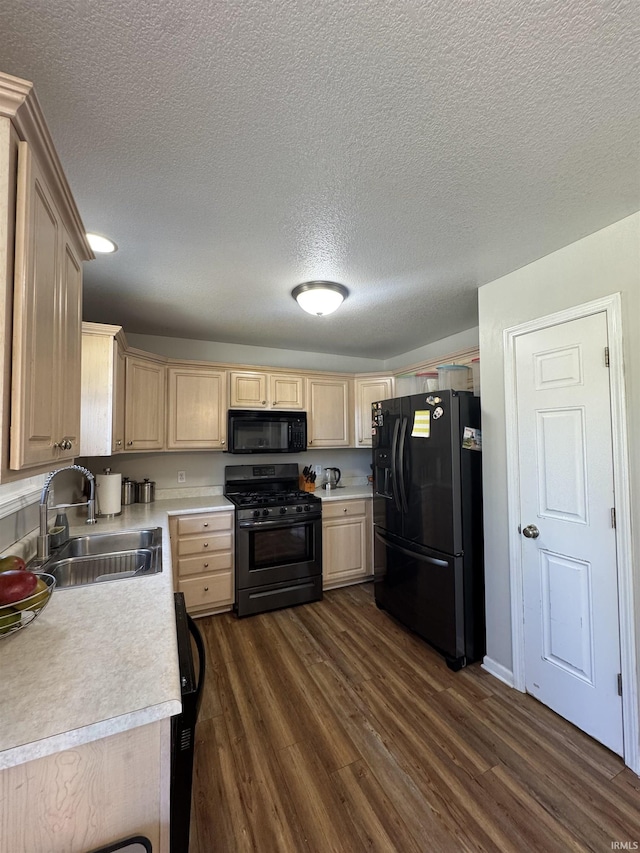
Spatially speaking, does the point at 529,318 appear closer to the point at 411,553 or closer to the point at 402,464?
the point at 402,464

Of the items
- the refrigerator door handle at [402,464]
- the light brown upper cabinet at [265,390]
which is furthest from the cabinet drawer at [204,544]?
the refrigerator door handle at [402,464]

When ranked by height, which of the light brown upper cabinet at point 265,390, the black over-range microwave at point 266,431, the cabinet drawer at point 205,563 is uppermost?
the light brown upper cabinet at point 265,390

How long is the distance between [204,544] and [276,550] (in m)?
0.60

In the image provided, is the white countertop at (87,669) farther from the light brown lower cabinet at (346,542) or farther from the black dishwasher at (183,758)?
the light brown lower cabinet at (346,542)

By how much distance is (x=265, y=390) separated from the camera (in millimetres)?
3406

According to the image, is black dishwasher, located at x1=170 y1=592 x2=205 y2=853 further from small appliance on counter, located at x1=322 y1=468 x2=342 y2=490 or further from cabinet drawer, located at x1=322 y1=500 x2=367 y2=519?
small appliance on counter, located at x1=322 y1=468 x2=342 y2=490

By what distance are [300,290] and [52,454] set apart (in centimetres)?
175

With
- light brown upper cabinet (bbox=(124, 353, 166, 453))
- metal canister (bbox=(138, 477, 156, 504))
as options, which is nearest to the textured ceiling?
light brown upper cabinet (bbox=(124, 353, 166, 453))

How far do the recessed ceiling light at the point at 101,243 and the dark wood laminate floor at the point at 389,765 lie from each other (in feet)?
8.13

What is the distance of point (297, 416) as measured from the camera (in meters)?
3.49

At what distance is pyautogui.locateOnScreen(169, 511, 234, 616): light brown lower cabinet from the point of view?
2.74m

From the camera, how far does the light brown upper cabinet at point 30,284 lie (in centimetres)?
72

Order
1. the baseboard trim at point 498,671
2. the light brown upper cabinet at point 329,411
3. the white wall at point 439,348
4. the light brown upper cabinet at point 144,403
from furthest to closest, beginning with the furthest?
the light brown upper cabinet at point 329,411 → the white wall at point 439,348 → the light brown upper cabinet at point 144,403 → the baseboard trim at point 498,671

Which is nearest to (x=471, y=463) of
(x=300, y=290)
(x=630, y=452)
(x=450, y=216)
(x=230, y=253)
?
(x=630, y=452)
